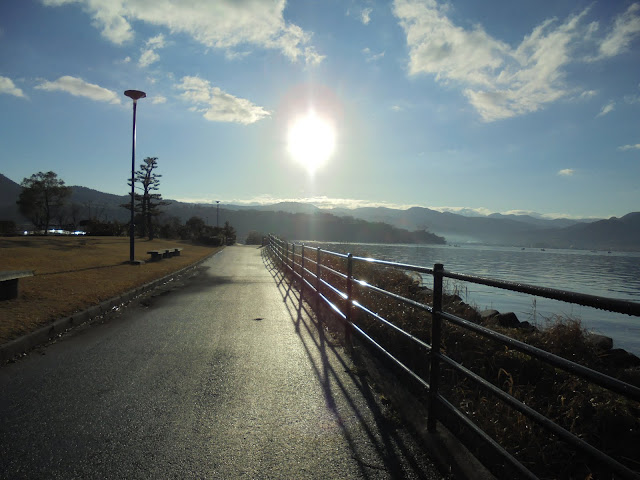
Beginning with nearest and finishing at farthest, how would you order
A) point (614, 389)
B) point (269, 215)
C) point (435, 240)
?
point (614, 389) < point (435, 240) < point (269, 215)

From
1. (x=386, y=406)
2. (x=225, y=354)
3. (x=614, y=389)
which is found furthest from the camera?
(x=225, y=354)

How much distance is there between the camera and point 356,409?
3643 millimetres

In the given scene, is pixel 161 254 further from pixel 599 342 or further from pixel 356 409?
pixel 356 409

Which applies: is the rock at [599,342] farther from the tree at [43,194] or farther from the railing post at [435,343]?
the tree at [43,194]

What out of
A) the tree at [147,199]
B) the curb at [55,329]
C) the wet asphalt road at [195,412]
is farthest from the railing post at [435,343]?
the tree at [147,199]

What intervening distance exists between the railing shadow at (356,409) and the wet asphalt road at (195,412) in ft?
0.04

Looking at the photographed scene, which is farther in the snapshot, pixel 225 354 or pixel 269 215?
pixel 269 215

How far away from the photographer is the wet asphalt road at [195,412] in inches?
106

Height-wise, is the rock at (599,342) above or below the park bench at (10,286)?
below

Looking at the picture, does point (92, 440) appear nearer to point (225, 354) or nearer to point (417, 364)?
point (225, 354)

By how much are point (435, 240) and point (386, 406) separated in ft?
478

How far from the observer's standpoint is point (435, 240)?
472 feet

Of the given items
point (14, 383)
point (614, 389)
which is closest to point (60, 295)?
point (14, 383)

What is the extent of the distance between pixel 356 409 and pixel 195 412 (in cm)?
140
